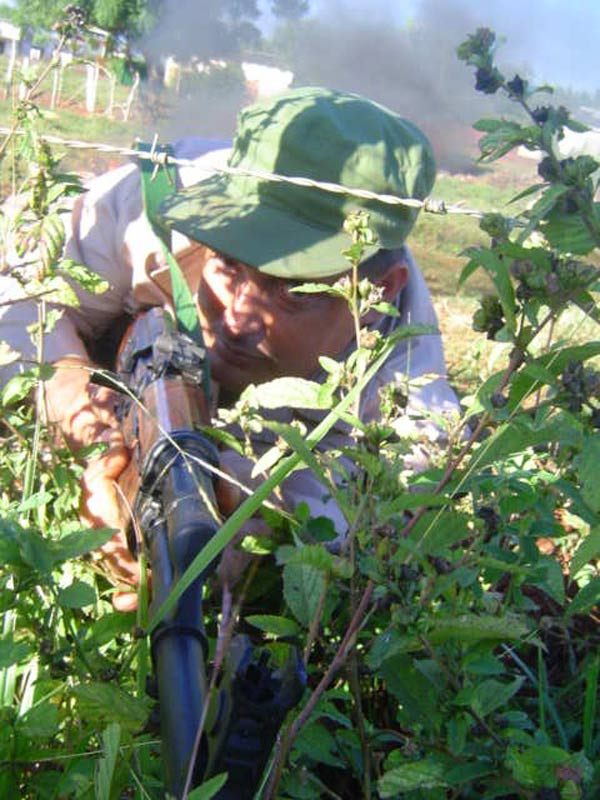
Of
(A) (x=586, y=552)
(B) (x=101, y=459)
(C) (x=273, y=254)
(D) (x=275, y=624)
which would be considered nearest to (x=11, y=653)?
(D) (x=275, y=624)

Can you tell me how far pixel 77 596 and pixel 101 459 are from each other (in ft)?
2.29

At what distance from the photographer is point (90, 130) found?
664 inches

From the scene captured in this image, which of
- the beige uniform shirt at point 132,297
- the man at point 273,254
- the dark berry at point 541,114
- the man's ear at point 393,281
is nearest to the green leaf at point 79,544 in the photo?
the dark berry at point 541,114

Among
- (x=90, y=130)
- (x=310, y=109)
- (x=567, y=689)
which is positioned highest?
(x=90, y=130)

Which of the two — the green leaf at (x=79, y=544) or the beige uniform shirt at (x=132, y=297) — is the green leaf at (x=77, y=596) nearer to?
the green leaf at (x=79, y=544)

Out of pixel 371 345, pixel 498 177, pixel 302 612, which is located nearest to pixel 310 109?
pixel 371 345

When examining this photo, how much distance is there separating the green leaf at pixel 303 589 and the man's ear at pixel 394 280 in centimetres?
127

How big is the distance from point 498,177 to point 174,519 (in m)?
22.9

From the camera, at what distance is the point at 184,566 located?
3.25 ft

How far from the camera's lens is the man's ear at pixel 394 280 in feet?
6.87

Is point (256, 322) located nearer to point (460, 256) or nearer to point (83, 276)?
point (83, 276)

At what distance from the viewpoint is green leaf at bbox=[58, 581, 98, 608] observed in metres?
0.85

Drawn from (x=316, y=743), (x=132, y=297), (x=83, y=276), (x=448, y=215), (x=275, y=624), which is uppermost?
(x=132, y=297)

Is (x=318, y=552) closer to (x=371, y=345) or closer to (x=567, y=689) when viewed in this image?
(x=371, y=345)
